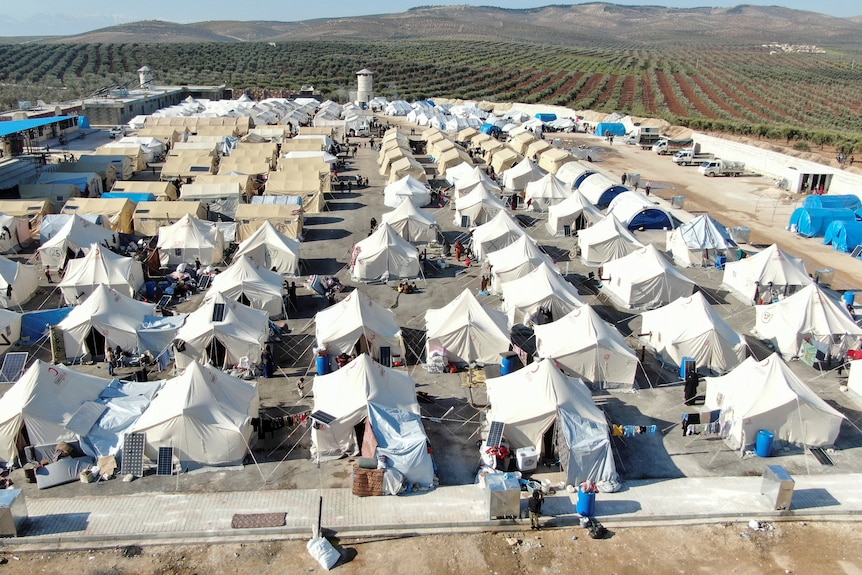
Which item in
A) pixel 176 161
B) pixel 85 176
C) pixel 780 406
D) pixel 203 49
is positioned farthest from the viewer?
pixel 203 49

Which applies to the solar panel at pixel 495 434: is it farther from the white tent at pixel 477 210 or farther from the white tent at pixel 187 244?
the white tent at pixel 477 210

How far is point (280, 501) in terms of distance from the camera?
1397 centimetres

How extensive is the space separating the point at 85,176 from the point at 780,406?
36.6m

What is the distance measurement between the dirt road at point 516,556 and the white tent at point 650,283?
12.1 metres

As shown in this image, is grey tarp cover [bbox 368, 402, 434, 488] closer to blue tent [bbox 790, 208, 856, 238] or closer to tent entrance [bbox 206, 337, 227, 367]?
tent entrance [bbox 206, 337, 227, 367]

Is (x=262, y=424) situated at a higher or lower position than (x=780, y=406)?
lower

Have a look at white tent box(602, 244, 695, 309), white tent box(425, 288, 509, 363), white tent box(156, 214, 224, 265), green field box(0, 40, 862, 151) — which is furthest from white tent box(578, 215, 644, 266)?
green field box(0, 40, 862, 151)

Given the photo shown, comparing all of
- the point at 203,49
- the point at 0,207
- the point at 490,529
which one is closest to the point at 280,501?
the point at 490,529

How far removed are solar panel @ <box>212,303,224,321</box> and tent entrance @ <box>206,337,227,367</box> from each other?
0.63 meters

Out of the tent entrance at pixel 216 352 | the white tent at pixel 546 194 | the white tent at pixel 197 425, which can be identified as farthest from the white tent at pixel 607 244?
the white tent at pixel 197 425

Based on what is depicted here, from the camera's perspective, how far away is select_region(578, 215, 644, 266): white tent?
28.7 metres

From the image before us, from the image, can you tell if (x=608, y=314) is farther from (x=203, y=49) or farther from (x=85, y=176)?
(x=203, y=49)

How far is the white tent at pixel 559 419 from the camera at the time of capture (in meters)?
14.6

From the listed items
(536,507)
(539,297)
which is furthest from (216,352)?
(536,507)
